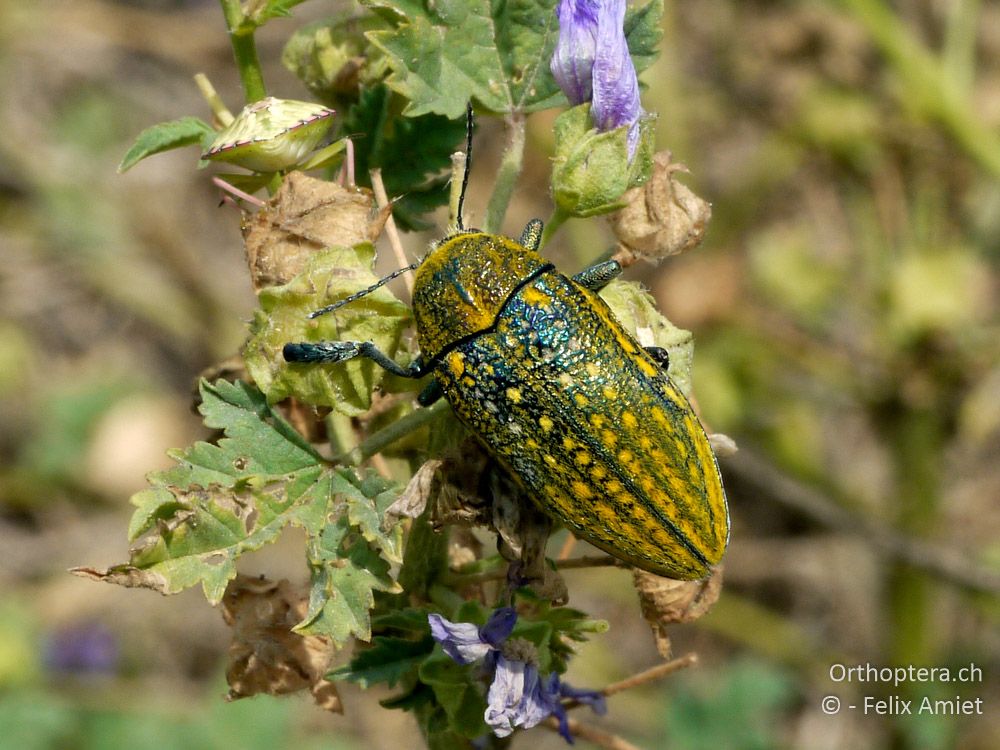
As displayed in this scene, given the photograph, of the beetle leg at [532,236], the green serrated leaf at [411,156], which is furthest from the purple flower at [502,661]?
the green serrated leaf at [411,156]

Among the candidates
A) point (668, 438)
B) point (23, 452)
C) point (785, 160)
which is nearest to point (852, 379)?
point (785, 160)

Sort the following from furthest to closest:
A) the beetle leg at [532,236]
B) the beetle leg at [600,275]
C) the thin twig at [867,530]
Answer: the thin twig at [867,530]
the beetle leg at [532,236]
the beetle leg at [600,275]

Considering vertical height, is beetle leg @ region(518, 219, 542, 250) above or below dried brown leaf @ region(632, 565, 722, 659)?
above

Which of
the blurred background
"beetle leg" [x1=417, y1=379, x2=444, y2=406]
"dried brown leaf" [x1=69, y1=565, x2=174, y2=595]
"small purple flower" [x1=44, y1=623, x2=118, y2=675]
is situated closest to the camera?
"dried brown leaf" [x1=69, y1=565, x2=174, y2=595]

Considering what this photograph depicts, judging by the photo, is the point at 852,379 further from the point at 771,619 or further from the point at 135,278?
the point at 135,278

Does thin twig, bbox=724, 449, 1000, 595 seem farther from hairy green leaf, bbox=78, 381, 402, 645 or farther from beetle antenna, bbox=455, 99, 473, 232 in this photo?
hairy green leaf, bbox=78, 381, 402, 645

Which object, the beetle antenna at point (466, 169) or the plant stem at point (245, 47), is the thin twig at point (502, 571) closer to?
the beetle antenna at point (466, 169)

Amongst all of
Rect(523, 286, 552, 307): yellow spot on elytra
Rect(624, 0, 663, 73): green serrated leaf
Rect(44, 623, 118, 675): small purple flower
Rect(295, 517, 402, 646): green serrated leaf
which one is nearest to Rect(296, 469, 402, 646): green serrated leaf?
Rect(295, 517, 402, 646): green serrated leaf
